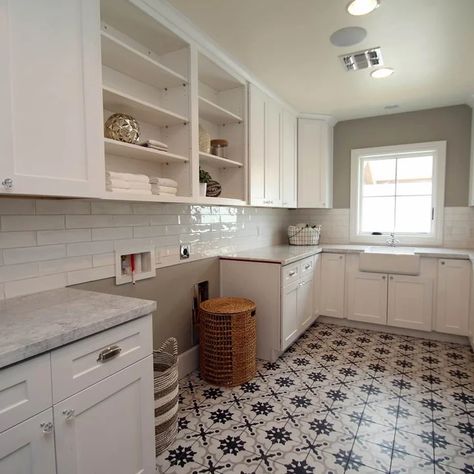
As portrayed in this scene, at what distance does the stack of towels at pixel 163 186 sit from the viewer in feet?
6.29

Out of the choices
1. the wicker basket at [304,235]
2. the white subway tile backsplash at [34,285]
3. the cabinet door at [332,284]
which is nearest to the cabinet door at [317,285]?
the cabinet door at [332,284]

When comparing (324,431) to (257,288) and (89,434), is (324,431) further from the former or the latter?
(89,434)

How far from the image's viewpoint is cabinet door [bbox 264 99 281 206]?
3094mm

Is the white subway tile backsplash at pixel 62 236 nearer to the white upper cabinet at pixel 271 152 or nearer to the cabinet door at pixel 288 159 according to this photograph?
the white upper cabinet at pixel 271 152

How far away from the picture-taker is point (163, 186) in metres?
1.95

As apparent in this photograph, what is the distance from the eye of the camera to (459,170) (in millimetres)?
3537

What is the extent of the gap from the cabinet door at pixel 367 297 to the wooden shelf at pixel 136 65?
263cm

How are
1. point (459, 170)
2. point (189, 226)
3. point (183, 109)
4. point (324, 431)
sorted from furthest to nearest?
point (459, 170)
point (189, 226)
point (183, 109)
point (324, 431)

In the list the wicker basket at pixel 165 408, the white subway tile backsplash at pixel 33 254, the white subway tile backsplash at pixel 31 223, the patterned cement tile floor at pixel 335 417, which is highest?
the white subway tile backsplash at pixel 31 223

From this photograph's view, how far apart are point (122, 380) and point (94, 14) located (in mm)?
1553

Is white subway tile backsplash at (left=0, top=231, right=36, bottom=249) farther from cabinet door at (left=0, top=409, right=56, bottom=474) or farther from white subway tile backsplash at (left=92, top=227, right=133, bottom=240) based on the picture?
cabinet door at (left=0, top=409, right=56, bottom=474)

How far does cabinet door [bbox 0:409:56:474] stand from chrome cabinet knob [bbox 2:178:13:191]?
2.46 feet

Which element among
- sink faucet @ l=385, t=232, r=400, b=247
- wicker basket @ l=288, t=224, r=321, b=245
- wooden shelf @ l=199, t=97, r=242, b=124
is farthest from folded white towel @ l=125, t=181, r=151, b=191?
sink faucet @ l=385, t=232, r=400, b=247

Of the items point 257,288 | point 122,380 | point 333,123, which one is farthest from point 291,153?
point 122,380
